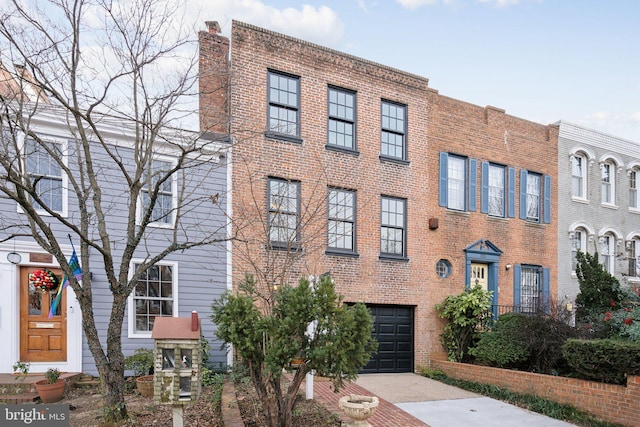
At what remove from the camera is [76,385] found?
8.66m

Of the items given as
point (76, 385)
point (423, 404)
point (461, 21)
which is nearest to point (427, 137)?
point (461, 21)

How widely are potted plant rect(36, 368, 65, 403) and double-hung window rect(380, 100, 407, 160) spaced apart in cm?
922

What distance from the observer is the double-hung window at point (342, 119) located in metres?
11.9

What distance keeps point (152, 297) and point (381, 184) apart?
21.6 feet

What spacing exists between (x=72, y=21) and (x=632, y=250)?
19811mm

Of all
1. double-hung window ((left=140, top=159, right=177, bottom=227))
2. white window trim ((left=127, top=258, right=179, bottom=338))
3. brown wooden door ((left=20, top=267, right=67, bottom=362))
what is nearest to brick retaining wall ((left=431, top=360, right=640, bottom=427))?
white window trim ((left=127, top=258, right=179, bottom=338))

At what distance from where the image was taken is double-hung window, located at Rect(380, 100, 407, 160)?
41.0 feet

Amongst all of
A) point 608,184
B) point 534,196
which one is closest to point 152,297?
point 534,196

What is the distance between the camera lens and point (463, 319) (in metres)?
11.8

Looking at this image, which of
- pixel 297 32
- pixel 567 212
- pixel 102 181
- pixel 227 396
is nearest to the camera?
pixel 227 396

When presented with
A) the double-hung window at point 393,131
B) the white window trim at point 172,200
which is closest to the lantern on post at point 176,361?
the white window trim at point 172,200

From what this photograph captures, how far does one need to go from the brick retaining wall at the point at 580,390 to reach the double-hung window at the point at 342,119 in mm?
6687

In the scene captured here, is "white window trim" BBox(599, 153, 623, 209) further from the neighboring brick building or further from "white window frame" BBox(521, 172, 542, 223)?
the neighboring brick building

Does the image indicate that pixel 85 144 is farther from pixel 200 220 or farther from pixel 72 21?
pixel 200 220
